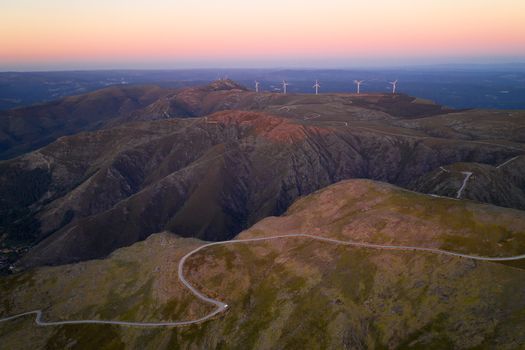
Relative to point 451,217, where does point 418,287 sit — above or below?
below

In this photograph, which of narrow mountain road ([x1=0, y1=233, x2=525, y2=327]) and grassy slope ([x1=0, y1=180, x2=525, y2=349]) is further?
narrow mountain road ([x1=0, y1=233, x2=525, y2=327])

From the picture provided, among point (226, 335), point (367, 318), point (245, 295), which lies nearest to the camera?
point (367, 318)

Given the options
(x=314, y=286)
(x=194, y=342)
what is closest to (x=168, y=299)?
(x=194, y=342)

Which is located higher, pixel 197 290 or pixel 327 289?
pixel 327 289

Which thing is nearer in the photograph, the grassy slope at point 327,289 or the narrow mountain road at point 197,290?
the grassy slope at point 327,289

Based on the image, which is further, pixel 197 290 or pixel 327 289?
pixel 197 290

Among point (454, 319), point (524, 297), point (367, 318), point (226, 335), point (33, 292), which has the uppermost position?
point (524, 297)

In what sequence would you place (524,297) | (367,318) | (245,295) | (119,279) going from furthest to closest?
(119,279) < (245,295) < (367,318) < (524,297)

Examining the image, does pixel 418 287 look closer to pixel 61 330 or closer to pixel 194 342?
pixel 194 342
